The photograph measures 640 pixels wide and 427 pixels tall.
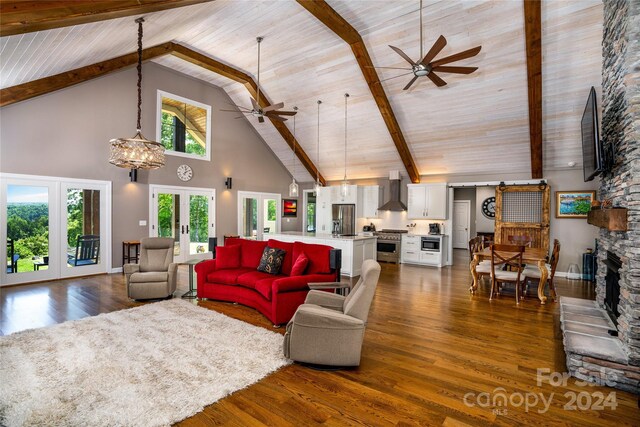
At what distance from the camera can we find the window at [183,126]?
7812 mm

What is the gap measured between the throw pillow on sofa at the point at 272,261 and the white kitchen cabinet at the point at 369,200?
5450mm

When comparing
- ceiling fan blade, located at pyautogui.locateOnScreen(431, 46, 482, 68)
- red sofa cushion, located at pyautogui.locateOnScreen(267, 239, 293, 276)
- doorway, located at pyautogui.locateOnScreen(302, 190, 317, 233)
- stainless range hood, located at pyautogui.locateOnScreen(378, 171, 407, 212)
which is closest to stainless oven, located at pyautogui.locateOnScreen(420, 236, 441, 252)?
stainless range hood, located at pyautogui.locateOnScreen(378, 171, 407, 212)

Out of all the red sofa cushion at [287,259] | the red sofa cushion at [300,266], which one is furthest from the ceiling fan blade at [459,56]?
the red sofa cushion at [287,259]

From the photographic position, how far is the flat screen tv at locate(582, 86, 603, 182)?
3453 mm

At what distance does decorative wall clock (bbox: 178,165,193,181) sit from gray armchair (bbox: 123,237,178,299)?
3170mm

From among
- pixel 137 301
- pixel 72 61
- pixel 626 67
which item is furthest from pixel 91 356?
pixel 626 67

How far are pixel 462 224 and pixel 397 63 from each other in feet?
26.8

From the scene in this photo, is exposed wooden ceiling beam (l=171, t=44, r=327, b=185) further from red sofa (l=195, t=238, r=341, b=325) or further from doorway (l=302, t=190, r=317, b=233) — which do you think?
red sofa (l=195, t=238, r=341, b=325)

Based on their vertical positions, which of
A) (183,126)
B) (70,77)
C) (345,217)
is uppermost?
(70,77)

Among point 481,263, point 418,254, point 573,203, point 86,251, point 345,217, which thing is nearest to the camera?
point 481,263

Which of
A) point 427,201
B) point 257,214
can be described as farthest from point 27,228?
point 427,201

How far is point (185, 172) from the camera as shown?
27.0ft

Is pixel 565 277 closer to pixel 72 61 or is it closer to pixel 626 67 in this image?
pixel 626 67

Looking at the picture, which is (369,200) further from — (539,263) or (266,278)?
(266,278)
